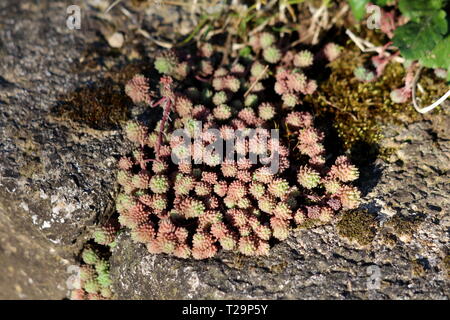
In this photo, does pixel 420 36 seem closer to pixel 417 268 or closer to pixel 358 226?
pixel 358 226

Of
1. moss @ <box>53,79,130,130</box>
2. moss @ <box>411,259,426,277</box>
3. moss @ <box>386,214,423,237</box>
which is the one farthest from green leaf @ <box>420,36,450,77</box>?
moss @ <box>53,79,130,130</box>

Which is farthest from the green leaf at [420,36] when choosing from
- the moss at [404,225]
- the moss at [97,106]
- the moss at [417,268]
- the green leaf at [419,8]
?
the moss at [97,106]

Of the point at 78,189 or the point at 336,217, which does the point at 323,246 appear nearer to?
the point at 336,217

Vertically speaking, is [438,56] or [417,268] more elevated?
[438,56]

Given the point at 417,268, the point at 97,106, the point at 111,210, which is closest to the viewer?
the point at 417,268

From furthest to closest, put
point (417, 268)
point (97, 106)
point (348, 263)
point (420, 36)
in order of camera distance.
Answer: point (97, 106)
point (420, 36)
point (348, 263)
point (417, 268)

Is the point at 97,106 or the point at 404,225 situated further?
the point at 97,106

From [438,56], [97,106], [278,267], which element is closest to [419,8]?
[438,56]
